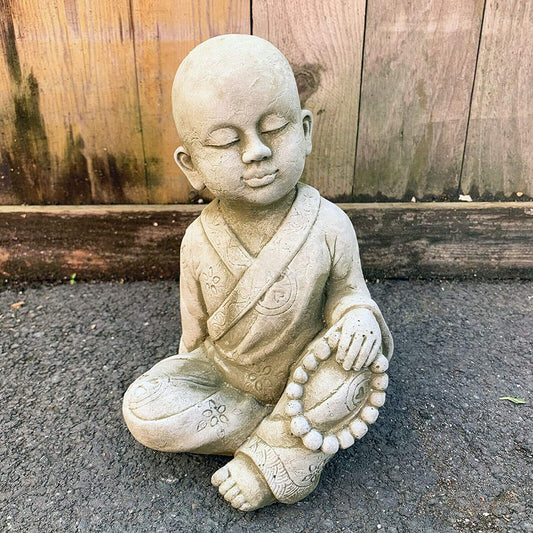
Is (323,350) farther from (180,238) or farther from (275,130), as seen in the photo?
(180,238)

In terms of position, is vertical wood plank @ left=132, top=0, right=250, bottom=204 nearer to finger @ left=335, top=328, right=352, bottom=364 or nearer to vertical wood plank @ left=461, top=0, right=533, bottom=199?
vertical wood plank @ left=461, top=0, right=533, bottom=199

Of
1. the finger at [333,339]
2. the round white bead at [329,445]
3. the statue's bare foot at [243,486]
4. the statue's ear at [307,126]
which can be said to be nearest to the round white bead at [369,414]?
the round white bead at [329,445]

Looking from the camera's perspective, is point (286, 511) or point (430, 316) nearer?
point (286, 511)

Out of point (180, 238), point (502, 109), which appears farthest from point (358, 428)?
point (502, 109)

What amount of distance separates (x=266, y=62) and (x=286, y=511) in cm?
136

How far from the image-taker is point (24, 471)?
2.03 metres

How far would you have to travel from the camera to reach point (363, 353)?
1771 millimetres

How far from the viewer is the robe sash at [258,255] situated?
185cm

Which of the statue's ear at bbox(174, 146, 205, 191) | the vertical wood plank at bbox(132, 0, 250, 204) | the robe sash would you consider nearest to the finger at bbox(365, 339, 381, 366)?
the robe sash

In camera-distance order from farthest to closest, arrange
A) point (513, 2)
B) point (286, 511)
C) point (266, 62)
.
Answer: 1. point (513, 2)
2. point (286, 511)
3. point (266, 62)

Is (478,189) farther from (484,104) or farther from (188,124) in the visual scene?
(188,124)

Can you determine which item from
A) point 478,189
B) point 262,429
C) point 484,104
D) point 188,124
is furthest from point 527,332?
point 188,124

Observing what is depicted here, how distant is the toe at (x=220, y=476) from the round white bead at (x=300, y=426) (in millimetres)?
277

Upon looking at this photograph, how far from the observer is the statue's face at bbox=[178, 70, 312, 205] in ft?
5.44
